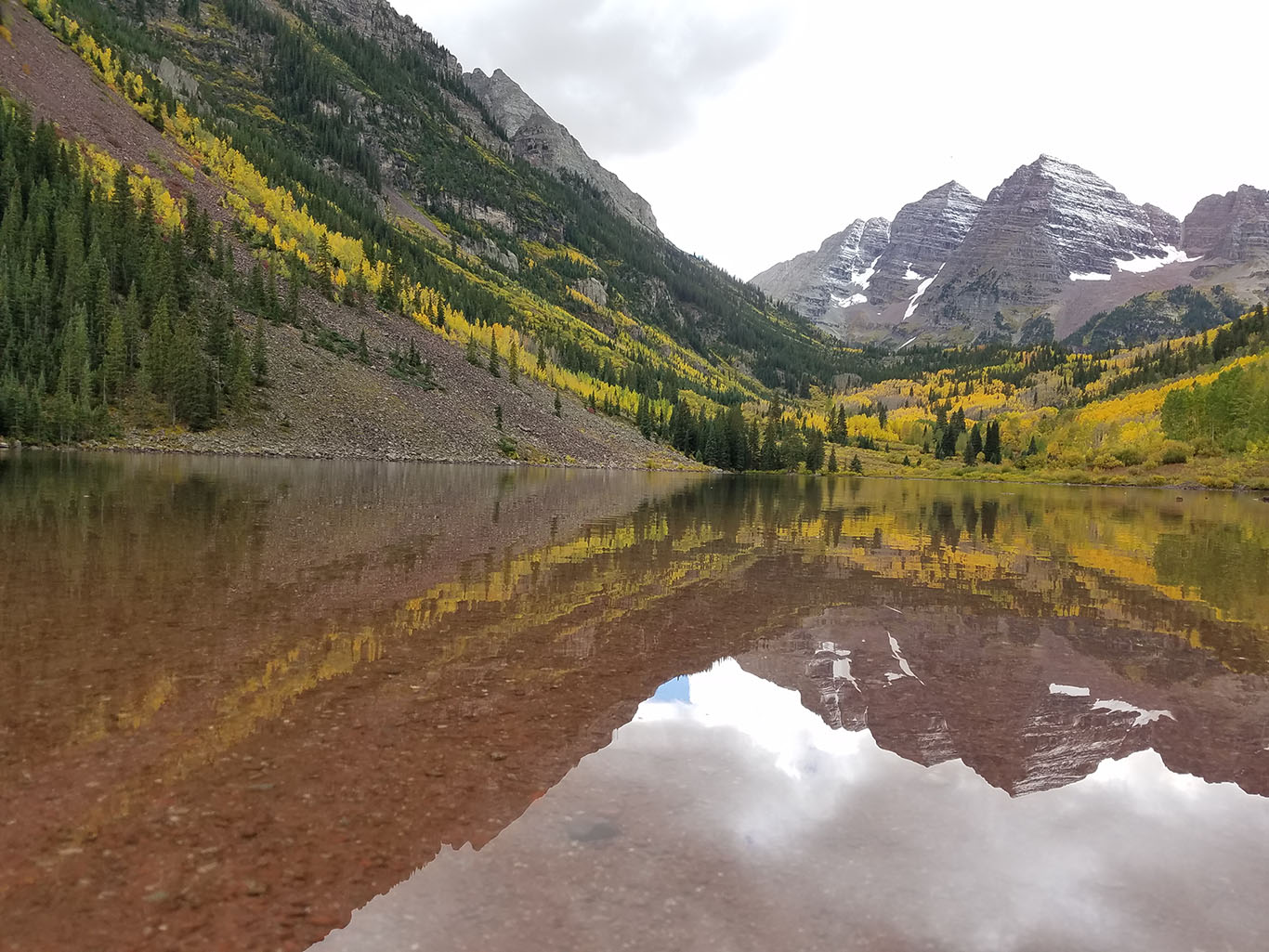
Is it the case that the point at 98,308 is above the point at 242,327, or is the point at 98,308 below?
below

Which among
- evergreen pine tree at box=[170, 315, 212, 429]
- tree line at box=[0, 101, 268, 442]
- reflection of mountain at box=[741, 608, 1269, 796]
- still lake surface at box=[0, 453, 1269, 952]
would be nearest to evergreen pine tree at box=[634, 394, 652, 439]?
tree line at box=[0, 101, 268, 442]

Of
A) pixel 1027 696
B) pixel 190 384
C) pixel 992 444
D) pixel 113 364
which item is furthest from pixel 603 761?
pixel 992 444

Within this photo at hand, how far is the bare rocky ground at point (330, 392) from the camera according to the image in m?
80.6

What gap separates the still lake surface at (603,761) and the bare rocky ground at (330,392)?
67.8 m

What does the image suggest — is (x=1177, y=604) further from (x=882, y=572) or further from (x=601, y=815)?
(x=601, y=815)

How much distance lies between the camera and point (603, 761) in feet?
24.1

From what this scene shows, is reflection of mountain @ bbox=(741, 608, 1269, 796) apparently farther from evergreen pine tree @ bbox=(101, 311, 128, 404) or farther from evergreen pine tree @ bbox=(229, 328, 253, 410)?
evergreen pine tree @ bbox=(101, 311, 128, 404)

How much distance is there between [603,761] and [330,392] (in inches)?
3574

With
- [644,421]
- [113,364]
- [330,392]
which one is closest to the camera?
[113,364]

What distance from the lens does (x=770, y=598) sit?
16391 mm

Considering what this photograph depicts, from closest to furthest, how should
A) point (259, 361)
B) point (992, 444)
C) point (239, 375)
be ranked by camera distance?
point (239, 375) < point (259, 361) < point (992, 444)

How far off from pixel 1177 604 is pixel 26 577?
25.3 metres

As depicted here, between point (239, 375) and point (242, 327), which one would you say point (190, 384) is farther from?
point (242, 327)

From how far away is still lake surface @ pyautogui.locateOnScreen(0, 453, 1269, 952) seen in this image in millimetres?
4828
